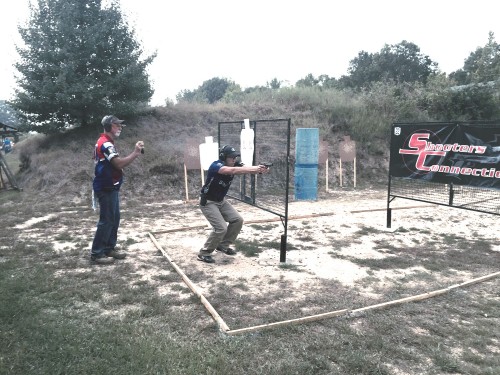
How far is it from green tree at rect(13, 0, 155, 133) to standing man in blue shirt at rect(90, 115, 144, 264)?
807 centimetres

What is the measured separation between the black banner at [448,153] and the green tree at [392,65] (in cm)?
3974

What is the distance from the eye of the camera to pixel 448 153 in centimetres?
632

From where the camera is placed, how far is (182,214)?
353 inches

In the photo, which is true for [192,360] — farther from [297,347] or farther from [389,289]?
[389,289]

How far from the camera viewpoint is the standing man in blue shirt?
493 centimetres

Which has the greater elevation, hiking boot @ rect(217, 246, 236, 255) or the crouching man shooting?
the crouching man shooting

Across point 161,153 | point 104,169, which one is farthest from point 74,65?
point 104,169

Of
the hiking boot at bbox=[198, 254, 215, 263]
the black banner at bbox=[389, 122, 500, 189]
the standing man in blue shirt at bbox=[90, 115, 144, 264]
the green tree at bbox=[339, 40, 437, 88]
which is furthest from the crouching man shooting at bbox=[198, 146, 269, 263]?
the green tree at bbox=[339, 40, 437, 88]

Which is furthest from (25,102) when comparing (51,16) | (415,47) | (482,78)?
(415,47)

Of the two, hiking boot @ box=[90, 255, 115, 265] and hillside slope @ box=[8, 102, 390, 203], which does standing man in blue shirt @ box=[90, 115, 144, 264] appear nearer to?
hiking boot @ box=[90, 255, 115, 265]

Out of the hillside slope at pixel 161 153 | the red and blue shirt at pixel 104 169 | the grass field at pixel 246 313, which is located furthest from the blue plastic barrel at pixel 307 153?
the red and blue shirt at pixel 104 169

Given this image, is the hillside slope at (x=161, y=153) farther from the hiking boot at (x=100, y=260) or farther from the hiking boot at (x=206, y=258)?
the hiking boot at (x=206, y=258)

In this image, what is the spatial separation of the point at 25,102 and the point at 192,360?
12.4 meters

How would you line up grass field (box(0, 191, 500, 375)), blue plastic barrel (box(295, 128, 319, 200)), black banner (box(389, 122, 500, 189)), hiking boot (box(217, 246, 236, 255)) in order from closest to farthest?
grass field (box(0, 191, 500, 375)) < hiking boot (box(217, 246, 236, 255)) < black banner (box(389, 122, 500, 189)) < blue plastic barrel (box(295, 128, 319, 200))
